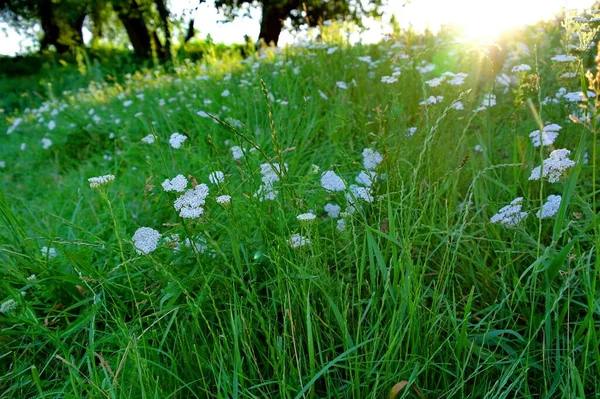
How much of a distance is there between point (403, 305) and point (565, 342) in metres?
0.47

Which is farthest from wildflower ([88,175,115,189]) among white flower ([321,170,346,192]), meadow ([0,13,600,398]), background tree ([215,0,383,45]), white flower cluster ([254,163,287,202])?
background tree ([215,0,383,45])

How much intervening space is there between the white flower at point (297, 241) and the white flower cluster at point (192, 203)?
0.28 metres

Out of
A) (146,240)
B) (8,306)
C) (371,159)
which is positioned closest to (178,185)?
(146,240)

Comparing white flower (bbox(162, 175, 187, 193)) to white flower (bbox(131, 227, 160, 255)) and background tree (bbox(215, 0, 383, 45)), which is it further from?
background tree (bbox(215, 0, 383, 45))

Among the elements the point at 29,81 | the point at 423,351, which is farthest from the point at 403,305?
the point at 29,81

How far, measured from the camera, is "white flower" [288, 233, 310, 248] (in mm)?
1498

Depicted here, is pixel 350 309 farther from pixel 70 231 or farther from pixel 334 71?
pixel 334 71

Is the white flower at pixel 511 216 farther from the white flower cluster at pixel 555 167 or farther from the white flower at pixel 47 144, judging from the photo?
the white flower at pixel 47 144

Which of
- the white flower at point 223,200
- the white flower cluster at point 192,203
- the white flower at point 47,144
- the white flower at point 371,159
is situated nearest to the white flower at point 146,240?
the white flower cluster at point 192,203

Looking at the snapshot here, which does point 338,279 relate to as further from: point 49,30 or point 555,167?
point 49,30

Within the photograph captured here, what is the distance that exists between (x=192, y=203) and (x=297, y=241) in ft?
1.08

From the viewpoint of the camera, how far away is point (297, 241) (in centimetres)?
154

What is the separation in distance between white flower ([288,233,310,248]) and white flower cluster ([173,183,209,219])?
0.91 feet

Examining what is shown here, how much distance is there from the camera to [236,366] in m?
1.33
